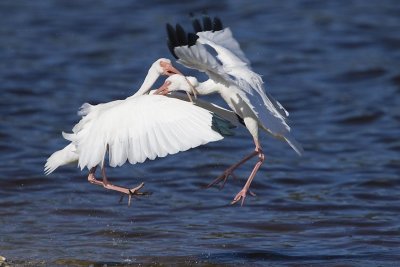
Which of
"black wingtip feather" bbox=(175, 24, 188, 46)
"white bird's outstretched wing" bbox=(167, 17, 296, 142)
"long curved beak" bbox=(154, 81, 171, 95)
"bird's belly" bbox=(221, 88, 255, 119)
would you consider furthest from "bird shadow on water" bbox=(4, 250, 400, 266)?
"black wingtip feather" bbox=(175, 24, 188, 46)

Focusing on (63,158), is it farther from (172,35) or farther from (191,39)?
A: (191,39)

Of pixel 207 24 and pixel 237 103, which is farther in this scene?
pixel 207 24

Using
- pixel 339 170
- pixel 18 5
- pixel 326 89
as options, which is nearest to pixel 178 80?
pixel 339 170

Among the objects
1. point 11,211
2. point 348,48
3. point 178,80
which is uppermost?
point 178,80

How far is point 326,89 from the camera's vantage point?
1669 centimetres

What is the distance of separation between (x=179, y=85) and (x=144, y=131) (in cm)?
87

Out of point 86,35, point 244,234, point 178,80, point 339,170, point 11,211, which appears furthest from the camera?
point 86,35

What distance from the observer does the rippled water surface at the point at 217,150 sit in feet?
31.9

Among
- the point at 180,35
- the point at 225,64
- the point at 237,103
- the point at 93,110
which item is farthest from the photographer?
the point at 225,64

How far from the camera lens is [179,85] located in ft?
30.2

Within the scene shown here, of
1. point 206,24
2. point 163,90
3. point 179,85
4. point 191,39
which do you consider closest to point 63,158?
point 163,90

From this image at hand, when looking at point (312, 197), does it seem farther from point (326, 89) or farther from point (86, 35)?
point (86, 35)

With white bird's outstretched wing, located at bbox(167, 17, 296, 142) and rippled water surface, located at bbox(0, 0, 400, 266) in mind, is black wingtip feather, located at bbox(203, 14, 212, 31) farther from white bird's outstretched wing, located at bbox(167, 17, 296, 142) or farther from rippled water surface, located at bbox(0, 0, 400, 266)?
rippled water surface, located at bbox(0, 0, 400, 266)

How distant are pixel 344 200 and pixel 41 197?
3354mm
